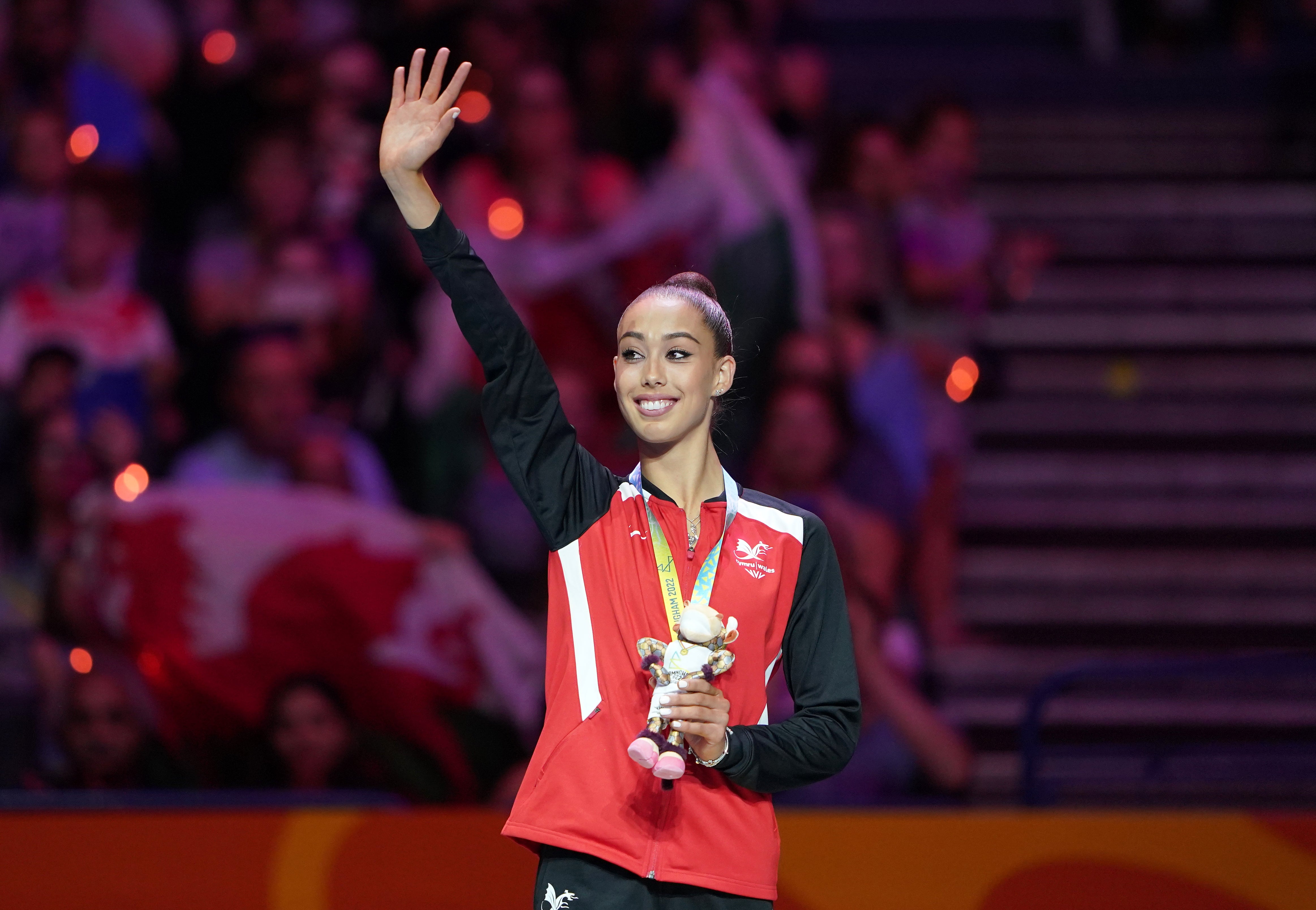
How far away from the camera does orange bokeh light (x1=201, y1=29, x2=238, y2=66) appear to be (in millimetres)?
6949

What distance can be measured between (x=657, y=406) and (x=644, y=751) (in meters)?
0.60

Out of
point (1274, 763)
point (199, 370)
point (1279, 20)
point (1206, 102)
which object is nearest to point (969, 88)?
point (1206, 102)

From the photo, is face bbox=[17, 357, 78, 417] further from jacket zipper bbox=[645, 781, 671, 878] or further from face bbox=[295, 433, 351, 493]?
jacket zipper bbox=[645, 781, 671, 878]

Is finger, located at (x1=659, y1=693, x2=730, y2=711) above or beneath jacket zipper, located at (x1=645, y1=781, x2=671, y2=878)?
above

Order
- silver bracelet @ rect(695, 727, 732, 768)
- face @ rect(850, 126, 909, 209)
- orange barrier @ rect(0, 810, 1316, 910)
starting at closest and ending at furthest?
1. silver bracelet @ rect(695, 727, 732, 768)
2. orange barrier @ rect(0, 810, 1316, 910)
3. face @ rect(850, 126, 909, 209)

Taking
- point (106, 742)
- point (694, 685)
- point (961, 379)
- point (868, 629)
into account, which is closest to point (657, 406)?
point (694, 685)

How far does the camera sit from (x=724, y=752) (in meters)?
2.18

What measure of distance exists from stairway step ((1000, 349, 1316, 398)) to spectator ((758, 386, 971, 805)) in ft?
6.80

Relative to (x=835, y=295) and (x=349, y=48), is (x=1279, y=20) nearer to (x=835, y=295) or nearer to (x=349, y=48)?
(x=835, y=295)

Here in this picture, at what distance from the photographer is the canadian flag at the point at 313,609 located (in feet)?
17.3

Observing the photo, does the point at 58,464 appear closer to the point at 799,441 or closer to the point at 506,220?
the point at 506,220

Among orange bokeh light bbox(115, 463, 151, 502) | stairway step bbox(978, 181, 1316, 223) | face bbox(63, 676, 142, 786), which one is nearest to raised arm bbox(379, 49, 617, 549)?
face bbox(63, 676, 142, 786)

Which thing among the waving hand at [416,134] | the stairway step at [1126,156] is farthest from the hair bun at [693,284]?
the stairway step at [1126,156]

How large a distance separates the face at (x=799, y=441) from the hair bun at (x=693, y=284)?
3.15 meters
